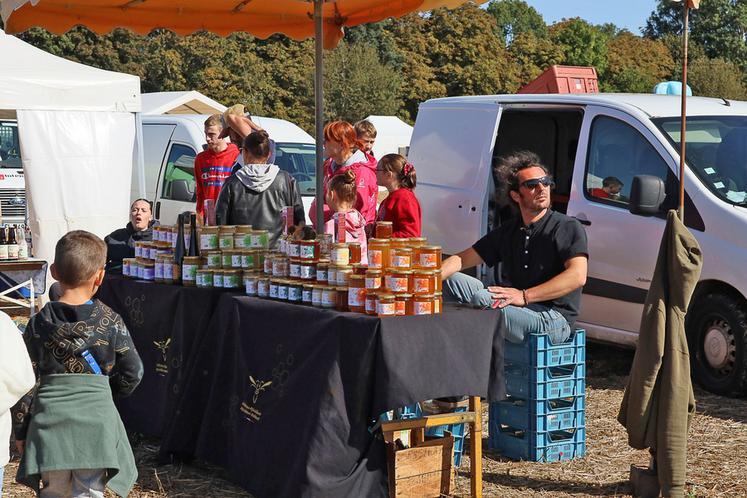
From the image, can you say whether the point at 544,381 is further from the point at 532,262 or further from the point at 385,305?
the point at 385,305

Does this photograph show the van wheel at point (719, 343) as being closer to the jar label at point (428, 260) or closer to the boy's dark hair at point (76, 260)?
the jar label at point (428, 260)

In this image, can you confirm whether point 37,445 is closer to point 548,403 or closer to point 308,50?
point 548,403

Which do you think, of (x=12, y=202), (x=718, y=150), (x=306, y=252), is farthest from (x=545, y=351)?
(x=12, y=202)

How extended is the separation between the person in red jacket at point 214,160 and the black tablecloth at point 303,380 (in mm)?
2968

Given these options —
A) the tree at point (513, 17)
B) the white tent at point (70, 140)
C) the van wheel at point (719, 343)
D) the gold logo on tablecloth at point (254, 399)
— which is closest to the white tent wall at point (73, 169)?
the white tent at point (70, 140)

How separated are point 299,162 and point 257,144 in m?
6.74

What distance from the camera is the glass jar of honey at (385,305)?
4844 mm

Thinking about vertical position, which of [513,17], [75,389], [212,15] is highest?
[513,17]

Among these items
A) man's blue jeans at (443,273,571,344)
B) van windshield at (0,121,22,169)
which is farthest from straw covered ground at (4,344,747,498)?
van windshield at (0,121,22,169)

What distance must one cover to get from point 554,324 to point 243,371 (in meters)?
1.80

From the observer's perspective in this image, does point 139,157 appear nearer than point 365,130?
No

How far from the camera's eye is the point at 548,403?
6.02 meters

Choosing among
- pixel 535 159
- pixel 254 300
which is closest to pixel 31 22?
pixel 254 300

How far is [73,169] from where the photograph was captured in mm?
11781
